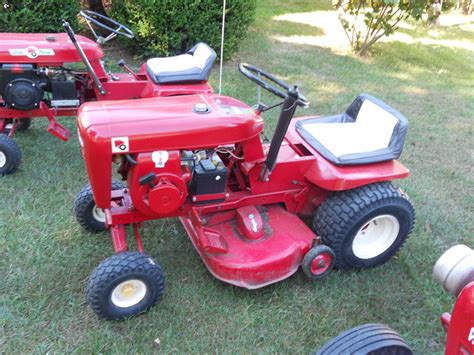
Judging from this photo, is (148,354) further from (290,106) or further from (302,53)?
(302,53)

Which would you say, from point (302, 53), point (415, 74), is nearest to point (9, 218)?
point (302, 53)

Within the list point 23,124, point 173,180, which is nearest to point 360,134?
point 173,180

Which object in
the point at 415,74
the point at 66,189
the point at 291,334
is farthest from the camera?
the point at 415,74

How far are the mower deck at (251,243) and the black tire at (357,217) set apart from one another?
13 cm

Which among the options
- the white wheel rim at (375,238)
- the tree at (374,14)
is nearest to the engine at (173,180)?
the white wheel rim at (375,238)

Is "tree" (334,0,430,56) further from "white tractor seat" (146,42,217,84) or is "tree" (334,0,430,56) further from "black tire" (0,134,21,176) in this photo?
"black tire" (0,134,21,176)

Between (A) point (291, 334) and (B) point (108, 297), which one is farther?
(A) point (291, 334)

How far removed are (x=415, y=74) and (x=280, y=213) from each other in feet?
17.0

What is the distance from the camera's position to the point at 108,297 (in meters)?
2.59

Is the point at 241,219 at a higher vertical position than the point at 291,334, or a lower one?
higher

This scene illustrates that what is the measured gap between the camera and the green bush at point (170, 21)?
626cm

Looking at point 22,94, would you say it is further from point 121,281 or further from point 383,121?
point 383,121

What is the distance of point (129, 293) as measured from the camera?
2.70m

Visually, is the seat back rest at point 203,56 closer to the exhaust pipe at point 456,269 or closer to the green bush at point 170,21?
the green bush at point 170,21
